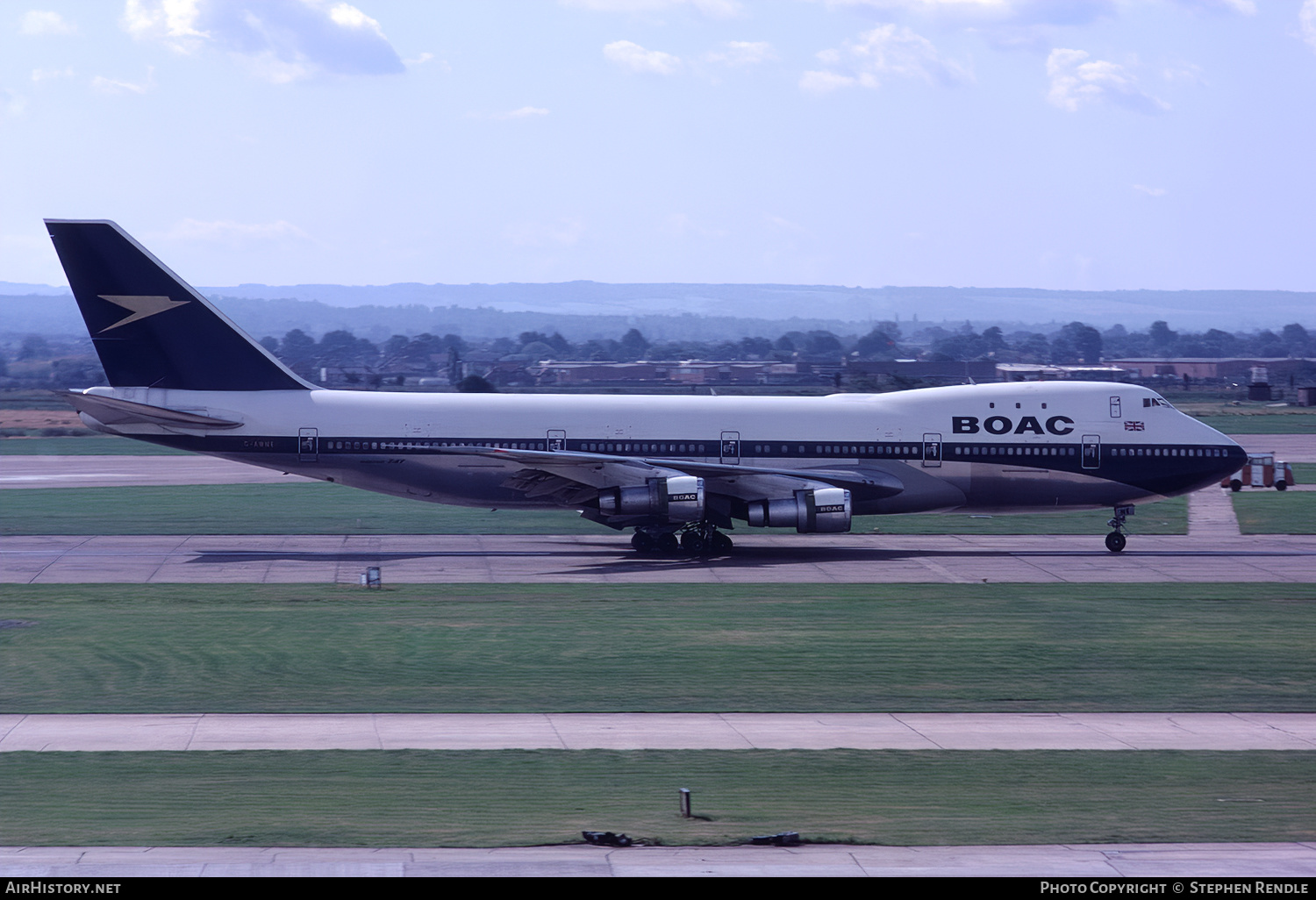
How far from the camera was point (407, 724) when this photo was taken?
1917 centimetres

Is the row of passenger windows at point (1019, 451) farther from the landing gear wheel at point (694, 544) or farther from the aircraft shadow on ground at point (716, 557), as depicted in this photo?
the landing gear wheel at point (694, 544)

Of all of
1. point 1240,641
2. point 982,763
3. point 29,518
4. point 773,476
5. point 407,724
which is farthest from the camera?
point 29,518

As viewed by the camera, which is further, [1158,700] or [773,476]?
[773,476]

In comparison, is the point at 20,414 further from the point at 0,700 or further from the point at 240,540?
the point at 0,700

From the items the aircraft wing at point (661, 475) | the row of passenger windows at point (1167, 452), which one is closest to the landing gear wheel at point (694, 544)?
the aircraft wing at point (661, 475)

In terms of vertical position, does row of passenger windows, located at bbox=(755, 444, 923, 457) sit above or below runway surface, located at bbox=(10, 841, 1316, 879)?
above

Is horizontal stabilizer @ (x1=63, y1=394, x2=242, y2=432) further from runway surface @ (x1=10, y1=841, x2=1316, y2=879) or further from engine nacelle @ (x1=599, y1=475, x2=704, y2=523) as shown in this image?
runway surface @ (x1=10, y1=841, x2=1316, y2=879)

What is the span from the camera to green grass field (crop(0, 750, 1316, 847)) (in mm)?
13602

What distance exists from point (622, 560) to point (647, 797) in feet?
72.2

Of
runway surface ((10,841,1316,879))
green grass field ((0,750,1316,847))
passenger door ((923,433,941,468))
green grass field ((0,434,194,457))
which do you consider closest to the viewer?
runway surface ((10,841,1316,879))

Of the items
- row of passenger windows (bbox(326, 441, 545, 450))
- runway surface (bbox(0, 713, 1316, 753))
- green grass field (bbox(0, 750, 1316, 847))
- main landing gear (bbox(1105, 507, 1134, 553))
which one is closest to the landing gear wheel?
row of passenger windows (bbox(326, 441, 545, 450))

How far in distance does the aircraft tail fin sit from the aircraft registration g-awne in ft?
0.14
